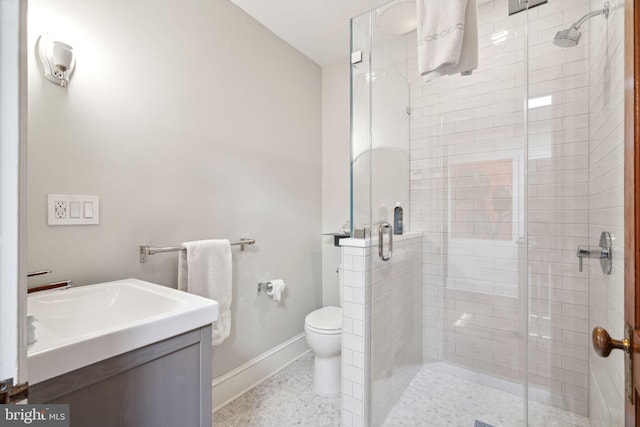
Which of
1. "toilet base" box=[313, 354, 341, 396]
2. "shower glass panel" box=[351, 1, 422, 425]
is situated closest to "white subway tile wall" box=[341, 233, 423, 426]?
"shower glass panel" box=[351, 1, 422, 425]

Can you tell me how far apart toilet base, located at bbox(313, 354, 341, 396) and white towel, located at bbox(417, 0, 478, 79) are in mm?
1790

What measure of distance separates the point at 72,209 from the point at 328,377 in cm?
172

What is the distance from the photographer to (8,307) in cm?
40

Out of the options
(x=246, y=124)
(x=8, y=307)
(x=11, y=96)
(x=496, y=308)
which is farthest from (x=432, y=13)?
(x=496, y=308)

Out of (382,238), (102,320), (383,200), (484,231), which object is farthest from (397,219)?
(102,320)

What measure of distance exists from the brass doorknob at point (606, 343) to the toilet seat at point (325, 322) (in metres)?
1.42

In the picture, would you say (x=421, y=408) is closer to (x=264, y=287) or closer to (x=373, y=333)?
(x=373, y=333)

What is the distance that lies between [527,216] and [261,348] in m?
2.03

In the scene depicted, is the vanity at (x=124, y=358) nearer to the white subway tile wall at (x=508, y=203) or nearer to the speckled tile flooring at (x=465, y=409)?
the speckled tile flooring at (x=465, y=409)

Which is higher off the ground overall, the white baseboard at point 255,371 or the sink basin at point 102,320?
the sink basin at point 102,320

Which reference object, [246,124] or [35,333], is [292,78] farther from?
[35,333]

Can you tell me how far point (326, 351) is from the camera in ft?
6.23

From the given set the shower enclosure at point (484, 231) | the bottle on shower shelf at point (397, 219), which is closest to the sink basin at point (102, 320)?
the shower enclosure at point (484, 231)

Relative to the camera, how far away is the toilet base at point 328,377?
6.37ft
